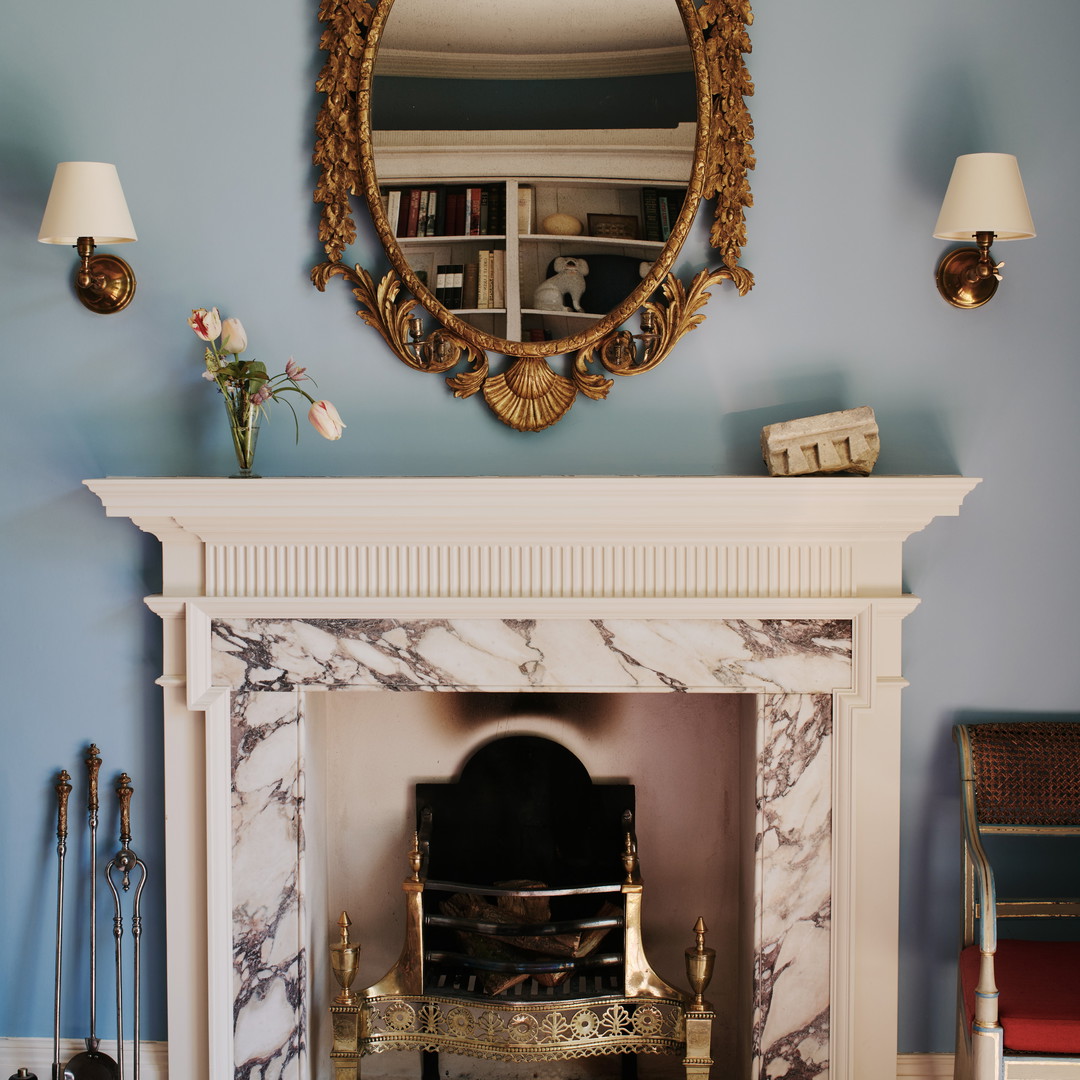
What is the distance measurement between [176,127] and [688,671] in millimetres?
1560

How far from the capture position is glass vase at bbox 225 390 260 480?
2070mm

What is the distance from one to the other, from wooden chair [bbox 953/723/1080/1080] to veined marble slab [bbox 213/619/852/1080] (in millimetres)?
275

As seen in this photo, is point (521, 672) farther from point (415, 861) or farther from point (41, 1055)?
point (41, 1055)

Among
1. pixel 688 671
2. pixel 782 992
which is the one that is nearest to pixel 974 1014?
pixel 782 992

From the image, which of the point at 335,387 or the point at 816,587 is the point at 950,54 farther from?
the point at 335,387

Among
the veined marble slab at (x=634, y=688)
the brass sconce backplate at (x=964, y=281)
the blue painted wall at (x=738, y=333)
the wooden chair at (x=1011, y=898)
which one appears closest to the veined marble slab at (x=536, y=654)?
the veined marble slab at (x=634, y=688)

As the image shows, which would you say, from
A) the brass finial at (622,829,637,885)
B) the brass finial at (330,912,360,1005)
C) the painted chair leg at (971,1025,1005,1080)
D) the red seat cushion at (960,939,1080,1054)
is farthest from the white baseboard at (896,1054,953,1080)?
the brass finial at (330,912,360,1005)

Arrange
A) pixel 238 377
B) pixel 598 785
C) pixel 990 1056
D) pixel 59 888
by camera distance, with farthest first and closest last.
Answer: pixel 598 785 → pixel 59 888 → pixel 238 377 → pixel 990 1056

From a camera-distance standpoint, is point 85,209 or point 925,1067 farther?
point 925,1067

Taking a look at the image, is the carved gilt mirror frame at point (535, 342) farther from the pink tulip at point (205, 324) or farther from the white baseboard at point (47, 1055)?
the white baseboard at point (47, 1055)

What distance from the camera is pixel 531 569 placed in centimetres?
209

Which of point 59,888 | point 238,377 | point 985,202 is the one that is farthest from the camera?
point 59,888

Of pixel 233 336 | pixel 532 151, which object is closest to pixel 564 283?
pixel 532 151

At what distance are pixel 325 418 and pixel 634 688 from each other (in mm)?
824
